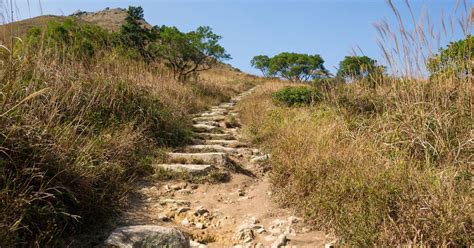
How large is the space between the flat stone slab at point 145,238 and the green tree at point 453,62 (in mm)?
3211

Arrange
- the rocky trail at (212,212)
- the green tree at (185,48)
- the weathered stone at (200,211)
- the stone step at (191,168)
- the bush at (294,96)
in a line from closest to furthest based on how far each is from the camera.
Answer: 1. the rocky trail at (212,212)
2. the weathered stone at (200,211)
3. the stone step at (191,168)
4. the bush at (294,96)
5. the green tree at (185,48)

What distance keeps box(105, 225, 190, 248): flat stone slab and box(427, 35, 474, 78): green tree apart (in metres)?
3.21

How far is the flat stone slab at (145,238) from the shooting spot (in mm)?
2373

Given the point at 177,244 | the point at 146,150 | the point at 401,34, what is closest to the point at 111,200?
the point at 177,244

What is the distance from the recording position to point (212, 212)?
3395 mm

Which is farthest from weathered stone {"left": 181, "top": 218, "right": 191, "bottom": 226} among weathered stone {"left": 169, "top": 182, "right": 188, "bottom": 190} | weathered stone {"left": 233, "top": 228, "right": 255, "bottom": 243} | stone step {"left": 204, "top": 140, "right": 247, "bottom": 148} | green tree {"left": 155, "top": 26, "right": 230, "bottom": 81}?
green tree {"left": 155, "top": 26, "right": 230, "bottom": 81}

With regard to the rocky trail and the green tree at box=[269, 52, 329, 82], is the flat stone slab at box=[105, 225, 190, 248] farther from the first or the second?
the green tree at box=[269, 52, 329, 82]

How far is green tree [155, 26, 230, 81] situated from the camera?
50.9 ft

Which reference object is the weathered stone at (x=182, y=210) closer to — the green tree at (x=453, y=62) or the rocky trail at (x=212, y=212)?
the rocky trail at (x=212, y=212)

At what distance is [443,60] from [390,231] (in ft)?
8.82

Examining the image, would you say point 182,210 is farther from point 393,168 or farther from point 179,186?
point 393,168

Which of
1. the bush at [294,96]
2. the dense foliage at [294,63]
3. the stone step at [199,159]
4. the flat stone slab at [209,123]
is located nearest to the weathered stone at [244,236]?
the stone step at [199,159]

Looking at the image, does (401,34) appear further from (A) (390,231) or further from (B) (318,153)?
(A) (390,231)

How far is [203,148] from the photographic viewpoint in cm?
528
